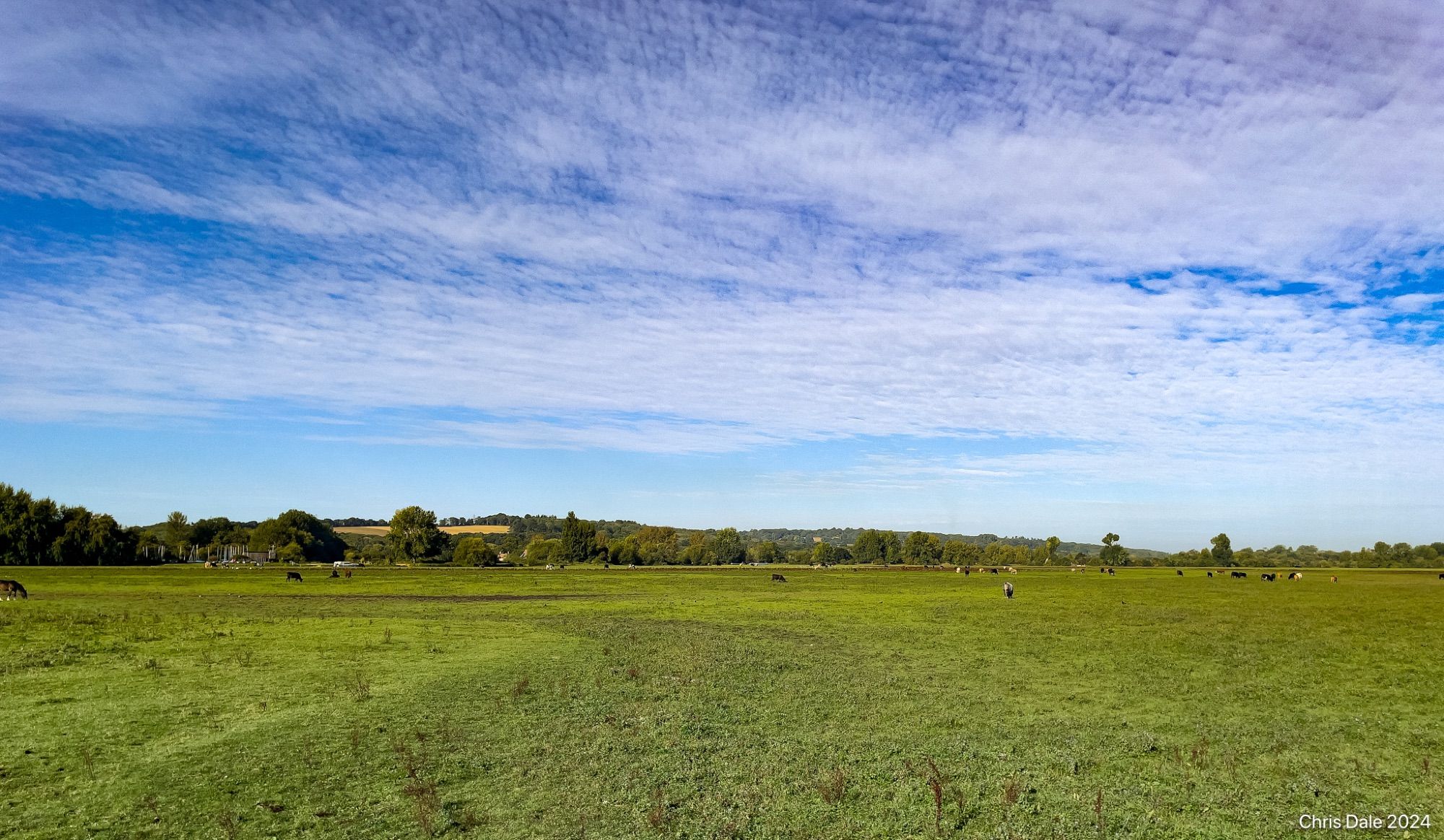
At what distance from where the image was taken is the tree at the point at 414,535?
5896 inches

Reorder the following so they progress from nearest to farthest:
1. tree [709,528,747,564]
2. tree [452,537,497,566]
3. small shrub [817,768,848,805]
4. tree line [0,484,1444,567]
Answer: small shrub [817,768,848,805] < tree line [0,484,1444,567] < tree [452,537,497,566] < tree [709,528,747,564]

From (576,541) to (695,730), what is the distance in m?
150

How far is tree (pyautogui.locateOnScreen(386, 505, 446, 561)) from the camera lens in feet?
491

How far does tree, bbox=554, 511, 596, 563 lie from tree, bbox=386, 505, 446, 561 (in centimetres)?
2490

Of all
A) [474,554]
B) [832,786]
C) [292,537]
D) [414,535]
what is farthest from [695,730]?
[292,537]

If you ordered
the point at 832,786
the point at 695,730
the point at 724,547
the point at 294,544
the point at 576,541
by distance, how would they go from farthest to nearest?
the point at 724,547
the point at 576,541
the point at 294,544
the point at 695,730
the point at 832,786

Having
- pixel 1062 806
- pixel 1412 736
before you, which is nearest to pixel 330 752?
pixel 1062 806

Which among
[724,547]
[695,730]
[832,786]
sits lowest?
[724,547]

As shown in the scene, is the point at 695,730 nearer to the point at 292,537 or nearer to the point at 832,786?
the point at 832,786

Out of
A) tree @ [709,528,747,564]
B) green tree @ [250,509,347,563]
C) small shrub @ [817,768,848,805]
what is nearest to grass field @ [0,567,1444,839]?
small shrub @ [817,768,848,805]

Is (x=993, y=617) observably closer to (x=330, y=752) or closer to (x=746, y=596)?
(x=746, y=596)

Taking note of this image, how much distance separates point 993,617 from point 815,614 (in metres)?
10.1

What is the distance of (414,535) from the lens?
15062 centimetres

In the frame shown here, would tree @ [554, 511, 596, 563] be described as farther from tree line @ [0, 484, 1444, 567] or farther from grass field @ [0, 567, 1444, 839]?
grass field @ [0, 567, 1444, 839]
